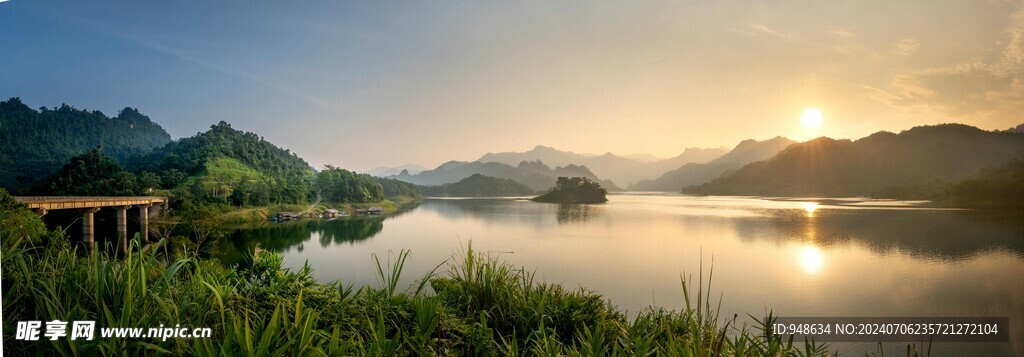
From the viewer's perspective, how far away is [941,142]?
2264 centimetres

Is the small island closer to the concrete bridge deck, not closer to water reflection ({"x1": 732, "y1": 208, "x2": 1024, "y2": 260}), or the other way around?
water reflection ({"x1": 732, "y1": 208, "x2": 1024, "y2": 260})

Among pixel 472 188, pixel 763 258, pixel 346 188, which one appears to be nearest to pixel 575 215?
pixel 763 258

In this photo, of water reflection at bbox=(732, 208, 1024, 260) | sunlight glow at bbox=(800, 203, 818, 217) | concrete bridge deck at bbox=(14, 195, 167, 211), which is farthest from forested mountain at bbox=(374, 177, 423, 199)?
sunlight glow at bbox=(800, 203, 818, 217)

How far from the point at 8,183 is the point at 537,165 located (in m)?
89.3

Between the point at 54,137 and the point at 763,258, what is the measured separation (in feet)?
107

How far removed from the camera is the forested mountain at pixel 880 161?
20.1 metres

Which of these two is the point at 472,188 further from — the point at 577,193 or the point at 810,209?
the point at 810,209

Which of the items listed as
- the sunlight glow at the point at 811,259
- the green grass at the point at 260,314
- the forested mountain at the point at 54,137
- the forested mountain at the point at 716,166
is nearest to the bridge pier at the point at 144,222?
the forested mountain at the point at 54,137

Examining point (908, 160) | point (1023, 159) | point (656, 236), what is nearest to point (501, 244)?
point (656, 236)

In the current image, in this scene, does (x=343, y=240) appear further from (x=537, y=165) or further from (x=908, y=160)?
(x=537, y=165)

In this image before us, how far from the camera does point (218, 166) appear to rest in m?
23.4

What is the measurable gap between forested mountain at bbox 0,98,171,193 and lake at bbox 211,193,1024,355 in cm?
863

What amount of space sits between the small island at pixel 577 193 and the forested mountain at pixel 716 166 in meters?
38.3

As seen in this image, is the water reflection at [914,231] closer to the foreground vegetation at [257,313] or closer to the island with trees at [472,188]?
the foreground vegetation at [257,313]
